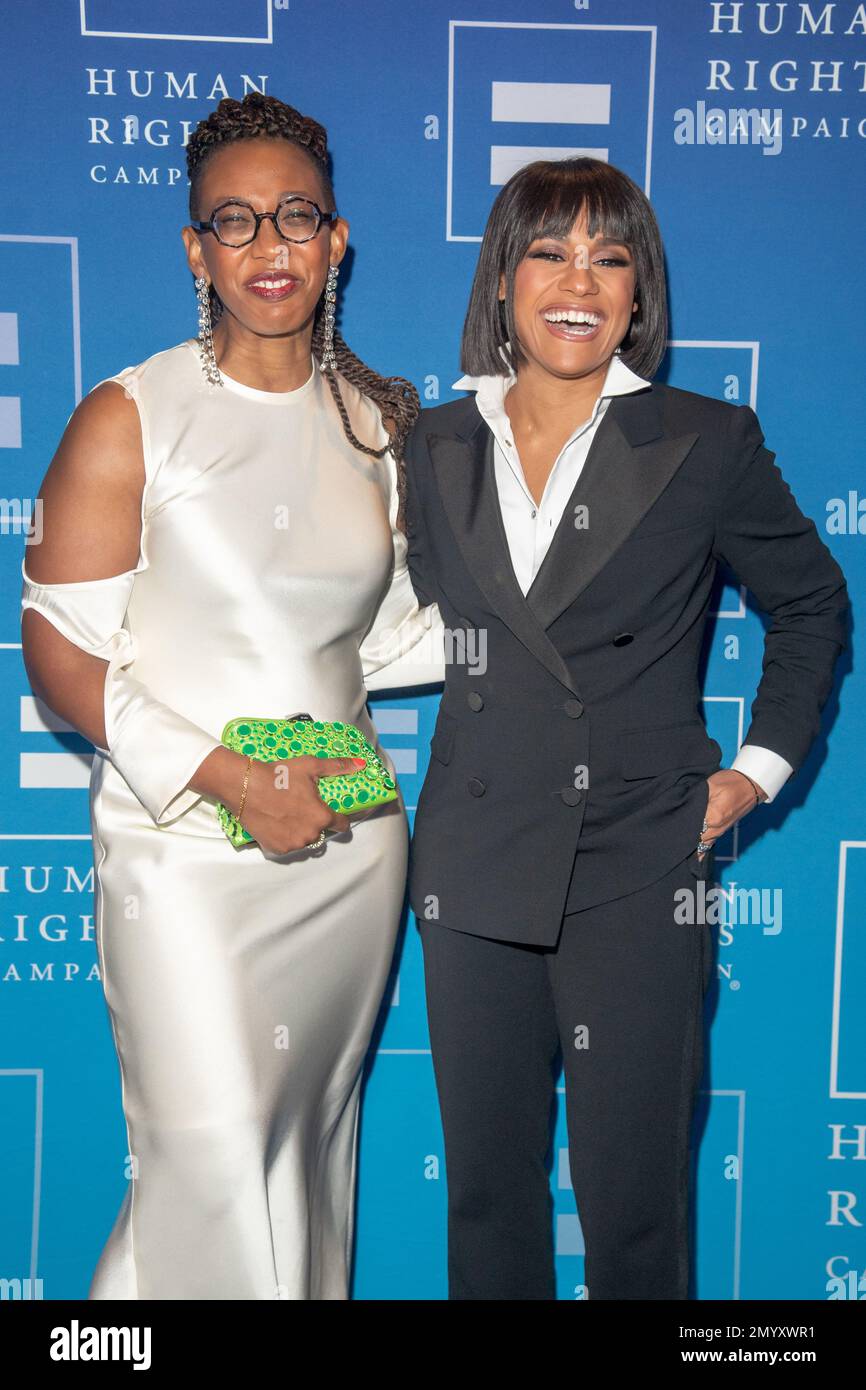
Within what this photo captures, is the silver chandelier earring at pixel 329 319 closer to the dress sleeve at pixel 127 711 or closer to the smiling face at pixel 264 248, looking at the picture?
the smiling face at pixel 264 248

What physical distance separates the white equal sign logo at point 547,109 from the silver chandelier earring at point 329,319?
47cm

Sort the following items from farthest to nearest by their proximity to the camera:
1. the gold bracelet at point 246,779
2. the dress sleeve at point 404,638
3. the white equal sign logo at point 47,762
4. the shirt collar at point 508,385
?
the white equal sign logo at point 47,762, the dress sleeve at point 404,638, the shirt collar at point 508,385, the gold bracelet at point 246,779

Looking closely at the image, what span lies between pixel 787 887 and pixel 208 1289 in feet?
4.12

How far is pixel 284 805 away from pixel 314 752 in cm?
9

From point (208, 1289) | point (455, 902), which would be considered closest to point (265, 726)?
point (455, 902)

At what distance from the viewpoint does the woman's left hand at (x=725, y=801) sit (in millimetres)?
1861

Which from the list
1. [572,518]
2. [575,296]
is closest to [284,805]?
[572,518]

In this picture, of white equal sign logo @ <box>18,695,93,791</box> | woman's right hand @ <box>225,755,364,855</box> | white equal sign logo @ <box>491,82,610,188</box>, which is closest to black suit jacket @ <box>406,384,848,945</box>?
woman's right hand @ <box>225,755,364,855</box>

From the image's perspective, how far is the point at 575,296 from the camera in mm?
1787

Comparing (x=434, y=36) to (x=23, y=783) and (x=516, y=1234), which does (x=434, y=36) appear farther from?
(x=516, y=1234)

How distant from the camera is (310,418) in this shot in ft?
6.35

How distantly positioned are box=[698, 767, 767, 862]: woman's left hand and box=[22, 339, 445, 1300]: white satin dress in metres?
0.52

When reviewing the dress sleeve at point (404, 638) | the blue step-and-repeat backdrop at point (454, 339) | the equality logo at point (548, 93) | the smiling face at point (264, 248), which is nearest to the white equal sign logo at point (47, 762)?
the blue step-and-repeat backdrop at point (454, 339)

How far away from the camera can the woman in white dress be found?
1803 mm
